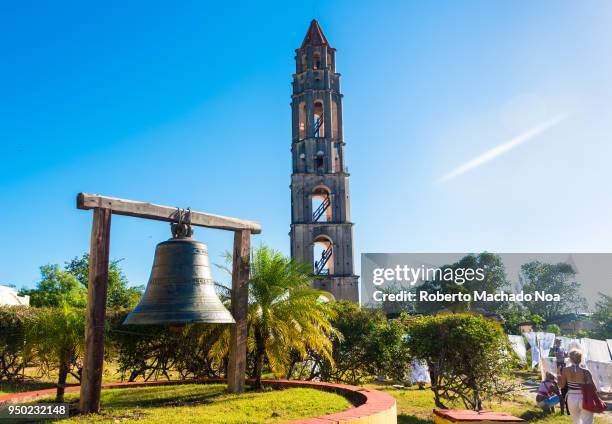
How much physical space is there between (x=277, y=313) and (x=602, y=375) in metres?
10.7

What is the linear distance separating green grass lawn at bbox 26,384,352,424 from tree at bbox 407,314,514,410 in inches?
135

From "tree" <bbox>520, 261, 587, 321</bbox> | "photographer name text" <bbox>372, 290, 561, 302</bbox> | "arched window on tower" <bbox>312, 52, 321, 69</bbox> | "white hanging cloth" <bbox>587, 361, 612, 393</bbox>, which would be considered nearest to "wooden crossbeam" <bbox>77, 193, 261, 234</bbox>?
"white hanging cloth" <bbox>587, 361, 612, 393</bbox>

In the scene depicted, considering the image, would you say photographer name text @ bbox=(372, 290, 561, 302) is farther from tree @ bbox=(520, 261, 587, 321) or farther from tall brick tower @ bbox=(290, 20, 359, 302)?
tall brick tower @ bbox=(290, 20, 359, 302)

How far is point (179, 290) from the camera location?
231 inches

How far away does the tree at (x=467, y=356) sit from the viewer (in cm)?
990

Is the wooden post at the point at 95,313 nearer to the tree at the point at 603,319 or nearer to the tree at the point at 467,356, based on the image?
the tree at the point at 467,356

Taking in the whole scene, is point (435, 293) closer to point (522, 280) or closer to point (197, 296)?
point (522, 280)

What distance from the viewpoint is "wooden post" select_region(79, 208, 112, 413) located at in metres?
6.11

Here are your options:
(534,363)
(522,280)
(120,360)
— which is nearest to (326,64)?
(534,363)

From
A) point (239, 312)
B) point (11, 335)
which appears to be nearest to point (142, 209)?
point (239, 312)

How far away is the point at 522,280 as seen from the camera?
56.5m

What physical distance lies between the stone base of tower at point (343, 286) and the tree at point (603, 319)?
20.0 meters

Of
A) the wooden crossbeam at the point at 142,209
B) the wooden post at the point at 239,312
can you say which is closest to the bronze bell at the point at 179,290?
the wooden crossbeam at the point at 142,209

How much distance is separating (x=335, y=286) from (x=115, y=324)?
1322cm
